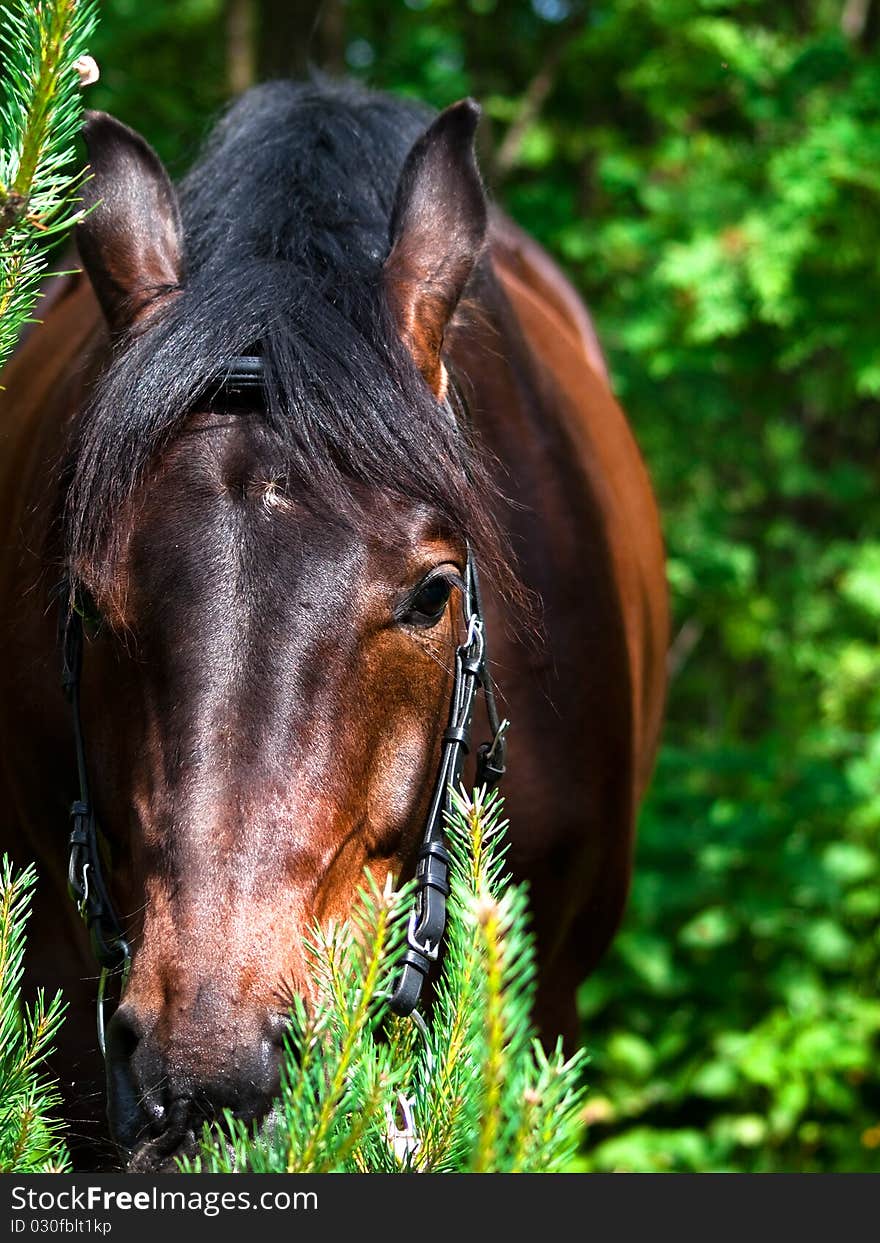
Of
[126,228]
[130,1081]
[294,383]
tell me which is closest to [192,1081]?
[130,1081]

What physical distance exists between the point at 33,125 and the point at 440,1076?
103 cm

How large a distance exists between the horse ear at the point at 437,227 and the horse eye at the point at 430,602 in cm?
36

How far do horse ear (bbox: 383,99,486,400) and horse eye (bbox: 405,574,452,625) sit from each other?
1.18 feet

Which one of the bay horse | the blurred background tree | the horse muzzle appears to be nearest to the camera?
the horse muzzle

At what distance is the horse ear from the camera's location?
84.1 inches

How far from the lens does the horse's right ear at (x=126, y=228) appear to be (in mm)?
2109

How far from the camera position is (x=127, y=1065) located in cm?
158

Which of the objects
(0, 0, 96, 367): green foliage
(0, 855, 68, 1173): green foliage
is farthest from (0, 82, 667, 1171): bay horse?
(0, 0, 96, 367): green foliage

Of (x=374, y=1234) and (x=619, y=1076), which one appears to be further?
(x=619, y=1076)

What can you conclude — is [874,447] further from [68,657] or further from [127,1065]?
[127,1065]

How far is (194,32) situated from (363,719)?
5.84m

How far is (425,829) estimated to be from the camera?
1968mm

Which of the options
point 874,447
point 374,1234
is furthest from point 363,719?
point 874,447

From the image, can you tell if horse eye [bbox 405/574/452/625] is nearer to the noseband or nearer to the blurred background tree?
the noseband
